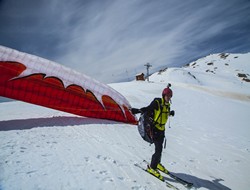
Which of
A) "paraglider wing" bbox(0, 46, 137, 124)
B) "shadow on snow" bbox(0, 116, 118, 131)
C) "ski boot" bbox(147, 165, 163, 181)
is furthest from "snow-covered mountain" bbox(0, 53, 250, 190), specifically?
"paraglider wing" bbox(0, 46, 137, 124)

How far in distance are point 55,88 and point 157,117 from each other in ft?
24.0

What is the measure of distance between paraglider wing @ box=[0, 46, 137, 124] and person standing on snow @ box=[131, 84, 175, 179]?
657cm

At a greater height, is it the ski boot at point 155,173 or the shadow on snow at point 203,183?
the ski boot at point 155,173

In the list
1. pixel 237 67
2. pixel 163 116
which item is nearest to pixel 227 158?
pixel 163 116

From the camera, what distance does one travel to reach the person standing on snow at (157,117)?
18.0 ft

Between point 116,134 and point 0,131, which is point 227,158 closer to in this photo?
point 116,134

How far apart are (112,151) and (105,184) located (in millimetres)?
2400

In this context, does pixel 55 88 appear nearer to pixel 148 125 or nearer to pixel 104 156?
pixel 104 156

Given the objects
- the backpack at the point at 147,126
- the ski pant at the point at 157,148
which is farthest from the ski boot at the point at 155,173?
the backpack at the point at 147,126

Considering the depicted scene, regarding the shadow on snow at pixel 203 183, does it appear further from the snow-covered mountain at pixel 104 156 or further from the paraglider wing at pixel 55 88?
the paraglider wing at pixel 55 88

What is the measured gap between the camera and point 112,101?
1224 centimetres

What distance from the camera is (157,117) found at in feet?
18.2

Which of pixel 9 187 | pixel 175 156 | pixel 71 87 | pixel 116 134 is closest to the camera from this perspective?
pixel 9 187

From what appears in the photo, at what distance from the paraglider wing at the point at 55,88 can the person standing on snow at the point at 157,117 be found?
657 centimetres
